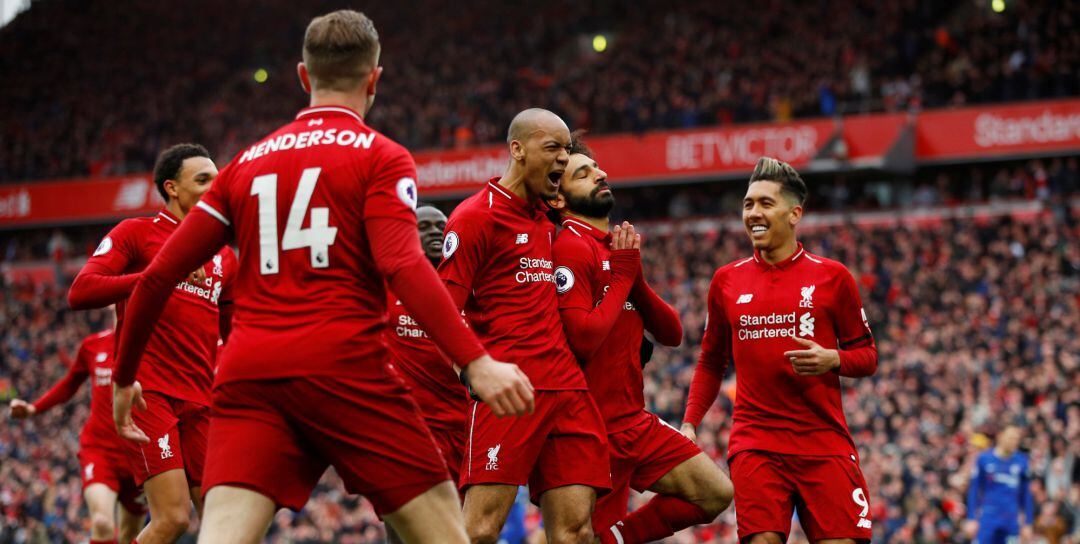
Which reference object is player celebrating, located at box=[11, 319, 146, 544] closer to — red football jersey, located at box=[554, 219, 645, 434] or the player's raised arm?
A: red football jersey, located at box=[554, 219, 645, 434]

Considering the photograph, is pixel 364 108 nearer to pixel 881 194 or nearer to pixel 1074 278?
pixel 1074 278

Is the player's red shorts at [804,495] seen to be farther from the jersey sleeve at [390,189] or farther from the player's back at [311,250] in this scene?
the jersey sleeve at [390,189]

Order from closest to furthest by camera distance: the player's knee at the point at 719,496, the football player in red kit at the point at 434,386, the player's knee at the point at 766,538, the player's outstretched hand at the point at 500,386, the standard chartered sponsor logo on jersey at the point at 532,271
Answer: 1. the player's outstretched hand at the point at 500,386
2. the standard chartered sponsor logo on jersey at the point at 532,271
3. the player's knee at the point at 766,538
4. the player's knee at the point at 719,496
5. the football player in red kit at the point at 434,386

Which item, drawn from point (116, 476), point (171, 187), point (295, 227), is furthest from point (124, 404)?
point (116, 476)

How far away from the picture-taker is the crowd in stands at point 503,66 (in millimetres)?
31719

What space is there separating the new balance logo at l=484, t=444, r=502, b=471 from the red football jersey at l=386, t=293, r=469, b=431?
1.03m

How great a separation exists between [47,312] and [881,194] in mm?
23204

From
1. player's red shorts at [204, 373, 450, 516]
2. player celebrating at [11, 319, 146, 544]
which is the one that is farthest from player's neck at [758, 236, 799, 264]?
player celebrating at [11, 319, 146, 544]

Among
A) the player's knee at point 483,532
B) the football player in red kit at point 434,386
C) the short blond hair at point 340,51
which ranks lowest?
the player's knee at point 483,532

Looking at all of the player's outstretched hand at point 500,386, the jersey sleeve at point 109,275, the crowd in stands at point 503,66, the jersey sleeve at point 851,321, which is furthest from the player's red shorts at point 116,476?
the crowd in stands at point 503,66

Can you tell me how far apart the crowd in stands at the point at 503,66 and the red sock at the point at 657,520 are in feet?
85.2

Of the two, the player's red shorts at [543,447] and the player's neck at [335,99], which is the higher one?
the player's neck at [335,99]

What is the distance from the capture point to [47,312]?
3591 cm

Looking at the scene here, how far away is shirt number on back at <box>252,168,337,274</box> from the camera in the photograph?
4238 millimetres
